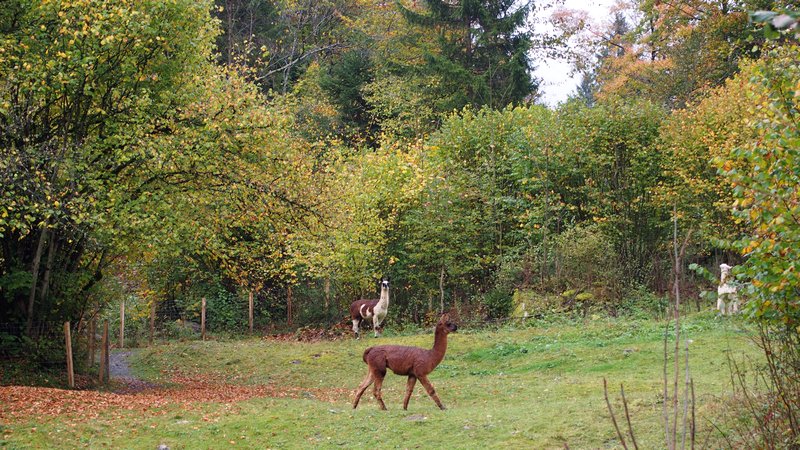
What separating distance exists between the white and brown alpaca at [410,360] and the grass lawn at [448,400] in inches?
16.0

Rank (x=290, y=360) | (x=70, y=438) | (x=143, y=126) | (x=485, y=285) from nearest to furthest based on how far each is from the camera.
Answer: (x=70, y=438) → (x=143, y=126) → (x=290, y=360) → (x=485, y=285)

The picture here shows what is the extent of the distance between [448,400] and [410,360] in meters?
1.71

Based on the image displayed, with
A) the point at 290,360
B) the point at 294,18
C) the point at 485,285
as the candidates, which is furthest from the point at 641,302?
the point at 294,18

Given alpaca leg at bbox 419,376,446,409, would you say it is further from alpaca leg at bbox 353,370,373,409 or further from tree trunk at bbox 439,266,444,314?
tree trunk at bbox 439,266,444,314

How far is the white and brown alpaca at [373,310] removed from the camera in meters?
24.9

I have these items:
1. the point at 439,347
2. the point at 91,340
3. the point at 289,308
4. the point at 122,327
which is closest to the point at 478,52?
the point at 289,308

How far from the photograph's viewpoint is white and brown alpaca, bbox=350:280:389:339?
81.7 feet

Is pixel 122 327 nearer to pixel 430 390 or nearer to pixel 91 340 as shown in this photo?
pixel 91 340

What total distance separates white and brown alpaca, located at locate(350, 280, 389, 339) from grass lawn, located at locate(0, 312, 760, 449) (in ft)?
8.14

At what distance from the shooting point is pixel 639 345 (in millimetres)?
17781

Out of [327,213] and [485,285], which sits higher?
[327,213]

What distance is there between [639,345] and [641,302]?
6506mm

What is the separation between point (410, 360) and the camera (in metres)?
13.2

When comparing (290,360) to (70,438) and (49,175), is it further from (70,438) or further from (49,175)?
(70,438)
